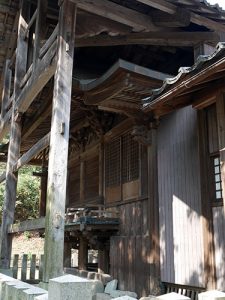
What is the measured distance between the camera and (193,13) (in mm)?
7176

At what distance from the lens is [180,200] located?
23.4 feet

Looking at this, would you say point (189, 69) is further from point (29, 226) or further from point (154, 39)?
point (29, 226)

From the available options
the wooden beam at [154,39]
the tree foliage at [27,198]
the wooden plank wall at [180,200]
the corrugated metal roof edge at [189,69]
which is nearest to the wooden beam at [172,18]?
the wooden beam at [154,39]

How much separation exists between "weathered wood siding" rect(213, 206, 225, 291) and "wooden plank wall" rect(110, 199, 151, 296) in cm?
224

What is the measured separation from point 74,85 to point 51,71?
1.41 metres

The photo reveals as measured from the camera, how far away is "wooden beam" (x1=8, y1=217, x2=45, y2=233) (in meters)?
6.78

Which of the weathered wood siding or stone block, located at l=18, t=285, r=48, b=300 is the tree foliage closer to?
the weathered wood siding

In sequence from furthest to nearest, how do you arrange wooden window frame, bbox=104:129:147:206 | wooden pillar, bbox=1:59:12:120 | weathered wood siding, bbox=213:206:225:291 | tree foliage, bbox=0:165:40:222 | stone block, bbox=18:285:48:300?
tree foliage, bbox=0:165:40:222 → wooden pillar, bbox=1:59:12:120 → wooden window frame, bbox=104:129:147:206 → weathered wood siding, bbox=213:206:225:291 → stone block, bbox=18:285:48:300

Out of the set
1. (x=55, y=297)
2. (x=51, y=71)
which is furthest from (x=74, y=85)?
(x=55, y=297)

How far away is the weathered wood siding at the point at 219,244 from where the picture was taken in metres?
5.69

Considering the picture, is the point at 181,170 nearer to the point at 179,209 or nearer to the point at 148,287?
the point at 179,209

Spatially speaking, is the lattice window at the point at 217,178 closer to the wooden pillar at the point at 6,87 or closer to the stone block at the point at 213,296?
the stone block at the point at 213,296

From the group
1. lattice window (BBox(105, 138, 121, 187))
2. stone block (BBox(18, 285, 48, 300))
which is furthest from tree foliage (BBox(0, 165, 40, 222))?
stone block (BBox(18, 285, 48, 300))

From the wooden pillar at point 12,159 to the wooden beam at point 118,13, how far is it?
297 cm
